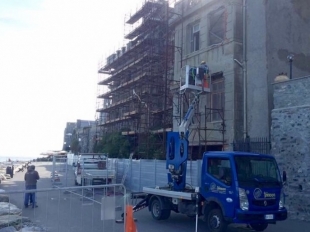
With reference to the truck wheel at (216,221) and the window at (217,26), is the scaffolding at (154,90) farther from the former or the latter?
the truck wheel at (216,221)

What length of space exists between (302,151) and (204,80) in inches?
177

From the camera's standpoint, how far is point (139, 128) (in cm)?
3444

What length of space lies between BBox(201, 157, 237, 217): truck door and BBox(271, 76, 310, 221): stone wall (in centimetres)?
458

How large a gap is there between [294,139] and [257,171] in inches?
179

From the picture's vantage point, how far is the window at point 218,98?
68.3 feet

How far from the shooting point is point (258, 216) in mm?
10984

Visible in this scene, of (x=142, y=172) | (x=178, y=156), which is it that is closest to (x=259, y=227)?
(x=178, y=156)

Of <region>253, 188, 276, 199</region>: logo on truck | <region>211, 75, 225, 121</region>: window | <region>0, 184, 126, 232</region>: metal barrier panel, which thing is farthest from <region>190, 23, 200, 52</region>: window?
<region>0, 184, 126, 232</region>: metal barrier panel

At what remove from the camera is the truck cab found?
1091cm

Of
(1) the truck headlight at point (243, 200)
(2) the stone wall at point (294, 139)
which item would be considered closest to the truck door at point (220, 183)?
(1) the truck headlight at point (243, 200)

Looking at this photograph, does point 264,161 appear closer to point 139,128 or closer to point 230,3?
point 230,3

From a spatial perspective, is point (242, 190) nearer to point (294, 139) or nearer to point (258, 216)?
point (258, 216)

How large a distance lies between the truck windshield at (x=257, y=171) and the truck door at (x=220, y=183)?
29cm

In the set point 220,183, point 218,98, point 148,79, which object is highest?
point 148,79
